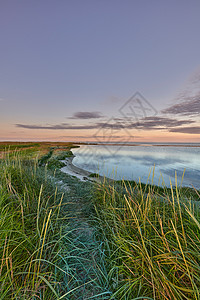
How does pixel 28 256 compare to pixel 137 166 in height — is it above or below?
above

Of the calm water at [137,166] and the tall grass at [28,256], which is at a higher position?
the tall grass at [28,256]

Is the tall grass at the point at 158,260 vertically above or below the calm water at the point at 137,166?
above

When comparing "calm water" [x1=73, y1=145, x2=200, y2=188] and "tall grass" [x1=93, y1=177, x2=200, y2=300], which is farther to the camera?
"calm water" [x1=73, y1=145, x2=200, y2=188]

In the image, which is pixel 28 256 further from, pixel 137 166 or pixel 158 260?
pixel 137 166

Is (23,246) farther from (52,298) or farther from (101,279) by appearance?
(101,279)

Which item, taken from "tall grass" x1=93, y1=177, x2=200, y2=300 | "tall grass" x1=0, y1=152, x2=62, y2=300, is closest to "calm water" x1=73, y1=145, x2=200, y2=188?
"tall grass" x1=93, y1=177, x2=200, y2=300

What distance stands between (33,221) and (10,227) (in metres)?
0.51

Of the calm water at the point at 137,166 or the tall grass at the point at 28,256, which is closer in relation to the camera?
the tall grass at the point at 28,256

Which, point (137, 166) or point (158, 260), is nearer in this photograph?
point (158, 260)

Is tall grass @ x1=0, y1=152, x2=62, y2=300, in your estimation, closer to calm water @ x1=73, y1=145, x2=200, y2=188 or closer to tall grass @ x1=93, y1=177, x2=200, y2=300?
tall grass @ x1=93, y1=177, x2=200, y2=300

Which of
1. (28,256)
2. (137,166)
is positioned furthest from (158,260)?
(137,166)

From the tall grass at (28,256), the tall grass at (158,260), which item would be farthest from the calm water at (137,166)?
the tall grass at (28,256)

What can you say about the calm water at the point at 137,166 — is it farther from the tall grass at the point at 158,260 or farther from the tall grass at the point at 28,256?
the tall grass at the point at 28,256

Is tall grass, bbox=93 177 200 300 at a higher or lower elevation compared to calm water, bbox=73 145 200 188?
higher
